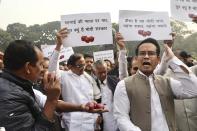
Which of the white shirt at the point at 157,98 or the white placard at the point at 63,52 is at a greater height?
the white placard at the point at 63,52

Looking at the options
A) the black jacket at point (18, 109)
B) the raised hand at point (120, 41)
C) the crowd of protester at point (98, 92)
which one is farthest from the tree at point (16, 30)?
the black jacket at point (18, 109)

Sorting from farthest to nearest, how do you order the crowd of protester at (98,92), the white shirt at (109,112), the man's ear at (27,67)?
the white shirt at (109,112) < the man's ear at (27,67) < the crowd of protester at (98,92)

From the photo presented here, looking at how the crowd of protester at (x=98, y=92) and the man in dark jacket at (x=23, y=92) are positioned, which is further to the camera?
the crowd of protester at (x=98, y=92)

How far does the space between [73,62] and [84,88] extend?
44 centimetres

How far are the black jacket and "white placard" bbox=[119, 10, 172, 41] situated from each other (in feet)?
10.2

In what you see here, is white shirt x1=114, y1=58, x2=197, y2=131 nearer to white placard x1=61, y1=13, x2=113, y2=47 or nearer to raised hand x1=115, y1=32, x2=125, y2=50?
raised hand x1=115, y1=32, x2=125, y2=50

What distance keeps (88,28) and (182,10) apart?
139cm

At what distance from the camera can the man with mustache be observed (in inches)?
169

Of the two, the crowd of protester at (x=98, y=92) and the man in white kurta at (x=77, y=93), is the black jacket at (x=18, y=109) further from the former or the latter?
the man in white kurta at (x=77, y=93)

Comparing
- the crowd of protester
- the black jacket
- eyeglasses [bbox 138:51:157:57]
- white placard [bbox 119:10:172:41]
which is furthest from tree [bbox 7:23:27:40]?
the black jacket

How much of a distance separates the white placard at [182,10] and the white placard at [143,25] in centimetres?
15

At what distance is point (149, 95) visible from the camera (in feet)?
14.5

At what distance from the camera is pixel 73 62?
6371 millimetres

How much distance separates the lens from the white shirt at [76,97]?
6.19m
